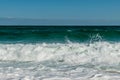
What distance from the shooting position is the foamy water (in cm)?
753

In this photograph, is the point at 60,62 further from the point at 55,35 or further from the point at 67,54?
the point at 55,35

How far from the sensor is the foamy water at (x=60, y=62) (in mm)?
7531

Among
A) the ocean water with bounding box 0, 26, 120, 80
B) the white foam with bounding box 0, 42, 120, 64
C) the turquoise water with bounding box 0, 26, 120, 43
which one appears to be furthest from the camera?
the turquoise water with bounding box 0, 26, 120, 43

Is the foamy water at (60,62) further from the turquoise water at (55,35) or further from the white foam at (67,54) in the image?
the turquoise water at (55,35)

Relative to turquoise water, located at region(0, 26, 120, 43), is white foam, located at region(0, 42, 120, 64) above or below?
above

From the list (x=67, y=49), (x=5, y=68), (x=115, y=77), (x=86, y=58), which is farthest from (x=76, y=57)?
(x=115, y=77)

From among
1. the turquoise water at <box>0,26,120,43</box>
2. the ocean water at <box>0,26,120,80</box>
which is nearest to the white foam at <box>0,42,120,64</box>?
the ocean water at <box>0,26,120,80</box>

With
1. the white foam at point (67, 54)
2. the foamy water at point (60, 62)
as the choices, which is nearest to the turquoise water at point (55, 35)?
the white foam at point (67, 54)

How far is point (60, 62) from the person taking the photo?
10.2 metres

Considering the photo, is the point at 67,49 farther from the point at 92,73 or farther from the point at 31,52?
the point at 92,73

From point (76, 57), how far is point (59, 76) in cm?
344

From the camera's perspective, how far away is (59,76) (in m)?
7.48

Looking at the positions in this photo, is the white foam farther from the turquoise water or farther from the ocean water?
the turquoise water

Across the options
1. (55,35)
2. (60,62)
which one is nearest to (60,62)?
(60,62)
